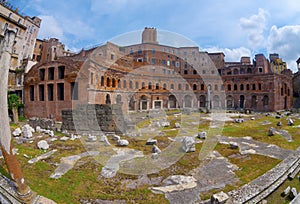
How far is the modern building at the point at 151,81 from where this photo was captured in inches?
818

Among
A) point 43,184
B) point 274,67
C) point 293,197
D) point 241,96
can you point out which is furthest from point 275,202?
point 274,67

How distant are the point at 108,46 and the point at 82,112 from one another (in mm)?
22525

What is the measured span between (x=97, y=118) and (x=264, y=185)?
1143 centimetres

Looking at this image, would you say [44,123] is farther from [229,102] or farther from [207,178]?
[229,102]

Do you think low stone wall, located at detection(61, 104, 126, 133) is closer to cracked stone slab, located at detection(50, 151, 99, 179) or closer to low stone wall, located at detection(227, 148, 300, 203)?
cracked stone slab, located at detection(50, 151, 99, 179)

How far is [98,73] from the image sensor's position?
73.0 feet

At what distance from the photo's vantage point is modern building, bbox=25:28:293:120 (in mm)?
20781

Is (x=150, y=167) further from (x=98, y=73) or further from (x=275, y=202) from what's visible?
(x=98, y=73)

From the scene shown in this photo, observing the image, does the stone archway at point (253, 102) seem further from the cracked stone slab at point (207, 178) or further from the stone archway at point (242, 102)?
the cracked stone slab at point (207, 178)

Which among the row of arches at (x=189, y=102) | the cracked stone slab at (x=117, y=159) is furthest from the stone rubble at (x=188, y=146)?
the row of arches at (x=189, y=102)

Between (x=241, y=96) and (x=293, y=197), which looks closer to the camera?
(x=293, y=197)

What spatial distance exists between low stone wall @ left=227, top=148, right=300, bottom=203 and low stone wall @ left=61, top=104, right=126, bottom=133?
9771 mm

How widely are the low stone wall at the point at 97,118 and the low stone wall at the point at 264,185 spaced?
32.1 ft

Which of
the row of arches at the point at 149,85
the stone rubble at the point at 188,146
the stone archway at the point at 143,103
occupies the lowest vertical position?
the stone rubble at the point at 188,146
